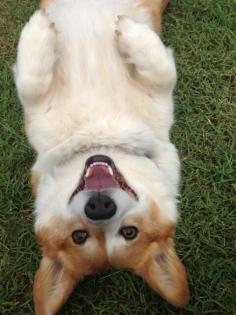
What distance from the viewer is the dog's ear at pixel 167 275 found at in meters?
2.57

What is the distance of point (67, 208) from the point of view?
2428 millimetres

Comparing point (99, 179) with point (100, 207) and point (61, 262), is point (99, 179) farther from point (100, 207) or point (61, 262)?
point (61, 262)

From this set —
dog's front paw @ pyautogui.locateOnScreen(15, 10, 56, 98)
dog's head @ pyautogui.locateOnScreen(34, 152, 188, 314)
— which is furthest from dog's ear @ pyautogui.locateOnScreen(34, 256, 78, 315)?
dog's front paw @ pyautogui.locateOnScreen(15, 10, 56, 98)

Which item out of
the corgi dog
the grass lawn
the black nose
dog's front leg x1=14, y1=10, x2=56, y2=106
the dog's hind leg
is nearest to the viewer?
the black nose

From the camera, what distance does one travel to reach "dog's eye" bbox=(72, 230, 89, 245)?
248 cm

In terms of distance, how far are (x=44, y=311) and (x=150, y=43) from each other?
1574mm

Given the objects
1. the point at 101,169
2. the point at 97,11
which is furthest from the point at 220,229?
the point at 97,11

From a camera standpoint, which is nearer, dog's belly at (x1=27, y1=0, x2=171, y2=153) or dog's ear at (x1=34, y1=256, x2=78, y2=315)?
dog's ear at (x1=34, y1=256, x2=78, y2=315)

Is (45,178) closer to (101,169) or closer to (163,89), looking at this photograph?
(101,169)

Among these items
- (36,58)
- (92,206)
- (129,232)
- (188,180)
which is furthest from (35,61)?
(188,180)

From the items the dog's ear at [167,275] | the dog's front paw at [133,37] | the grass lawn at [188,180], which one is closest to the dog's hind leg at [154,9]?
the dog's front paw at [133,37]

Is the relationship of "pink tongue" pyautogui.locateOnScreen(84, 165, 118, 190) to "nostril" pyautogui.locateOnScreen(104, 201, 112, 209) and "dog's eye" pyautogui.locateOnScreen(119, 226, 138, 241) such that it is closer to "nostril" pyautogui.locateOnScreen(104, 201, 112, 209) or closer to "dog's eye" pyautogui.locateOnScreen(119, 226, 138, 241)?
"nostril" pyautogui.locateOnScreen(104, 201, 112, 209)

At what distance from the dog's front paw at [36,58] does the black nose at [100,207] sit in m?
0.77

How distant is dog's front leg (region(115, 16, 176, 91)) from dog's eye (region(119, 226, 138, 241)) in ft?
2.78
